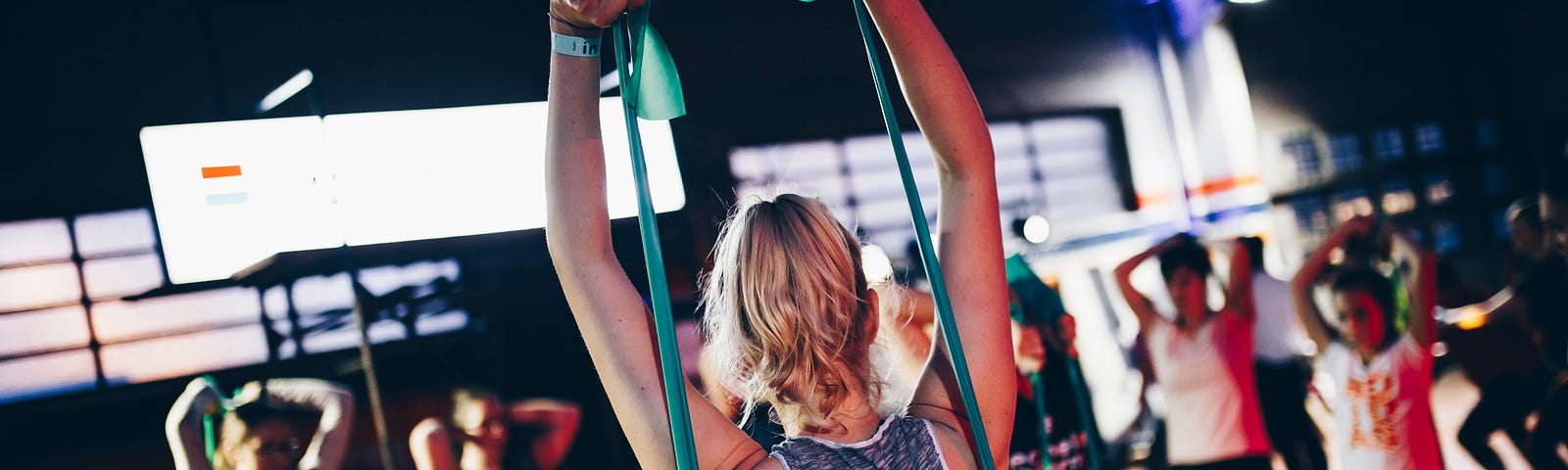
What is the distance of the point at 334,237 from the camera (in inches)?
146

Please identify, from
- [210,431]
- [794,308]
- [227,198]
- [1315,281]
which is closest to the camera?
[794,308]

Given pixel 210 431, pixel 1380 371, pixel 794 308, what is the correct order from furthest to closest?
pixel 210 431 → pixel 1380 371 → pixel 794 308

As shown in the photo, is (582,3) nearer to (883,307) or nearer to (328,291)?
(883,307)

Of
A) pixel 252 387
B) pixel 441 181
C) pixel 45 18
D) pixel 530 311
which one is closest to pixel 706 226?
pixel 530 311

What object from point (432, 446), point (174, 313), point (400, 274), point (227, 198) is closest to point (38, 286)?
point (174, 313)

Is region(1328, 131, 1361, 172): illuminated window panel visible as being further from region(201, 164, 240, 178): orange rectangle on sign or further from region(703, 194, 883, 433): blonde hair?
region(703, 194, 883, 433): blonde hair

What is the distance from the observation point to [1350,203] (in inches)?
268

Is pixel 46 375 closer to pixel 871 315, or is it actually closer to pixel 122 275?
pixel 122 275

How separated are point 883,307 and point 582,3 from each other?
0.43 metres

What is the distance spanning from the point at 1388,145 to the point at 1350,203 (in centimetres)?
53

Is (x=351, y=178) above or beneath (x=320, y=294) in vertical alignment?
above

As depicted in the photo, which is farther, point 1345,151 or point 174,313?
point 1345,151

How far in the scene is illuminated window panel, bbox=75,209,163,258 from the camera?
12.5 feet

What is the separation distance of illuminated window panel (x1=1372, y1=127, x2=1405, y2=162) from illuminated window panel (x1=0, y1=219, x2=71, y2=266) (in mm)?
7154
